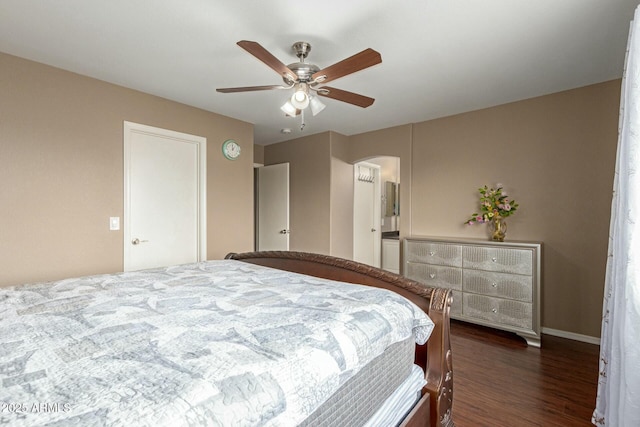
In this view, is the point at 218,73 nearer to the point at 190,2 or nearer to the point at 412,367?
the point at 190,2

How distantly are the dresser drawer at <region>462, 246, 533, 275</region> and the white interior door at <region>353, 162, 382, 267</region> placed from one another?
1.95m

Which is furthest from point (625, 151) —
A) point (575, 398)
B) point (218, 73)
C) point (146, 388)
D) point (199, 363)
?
point (218, 73)

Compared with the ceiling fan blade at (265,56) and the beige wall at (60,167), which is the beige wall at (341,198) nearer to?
the beige wall at (60,167)

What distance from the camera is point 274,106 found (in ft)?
11.0

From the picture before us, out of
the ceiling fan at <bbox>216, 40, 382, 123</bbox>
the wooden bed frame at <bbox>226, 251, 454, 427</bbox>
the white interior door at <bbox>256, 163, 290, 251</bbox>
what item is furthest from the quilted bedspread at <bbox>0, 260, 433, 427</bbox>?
the white interior door at <bbox>256, 163, 290, 251</bbox>

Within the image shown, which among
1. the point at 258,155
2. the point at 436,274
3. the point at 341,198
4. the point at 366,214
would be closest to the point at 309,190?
the point at 341,198

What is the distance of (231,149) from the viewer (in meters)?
3.70

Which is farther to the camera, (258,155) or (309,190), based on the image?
(258,155)

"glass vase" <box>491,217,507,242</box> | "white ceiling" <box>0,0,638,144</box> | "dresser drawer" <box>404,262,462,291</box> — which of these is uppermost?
"white ceiling" <box>0,0,638,144</box>

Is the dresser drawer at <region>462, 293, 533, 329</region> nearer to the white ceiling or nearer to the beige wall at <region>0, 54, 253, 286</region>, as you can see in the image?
the white ceiling

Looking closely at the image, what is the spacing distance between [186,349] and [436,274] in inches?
118

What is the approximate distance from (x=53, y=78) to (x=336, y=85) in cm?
239

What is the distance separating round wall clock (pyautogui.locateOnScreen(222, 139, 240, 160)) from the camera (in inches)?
143

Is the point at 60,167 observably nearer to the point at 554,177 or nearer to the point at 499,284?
the point at 499,284
